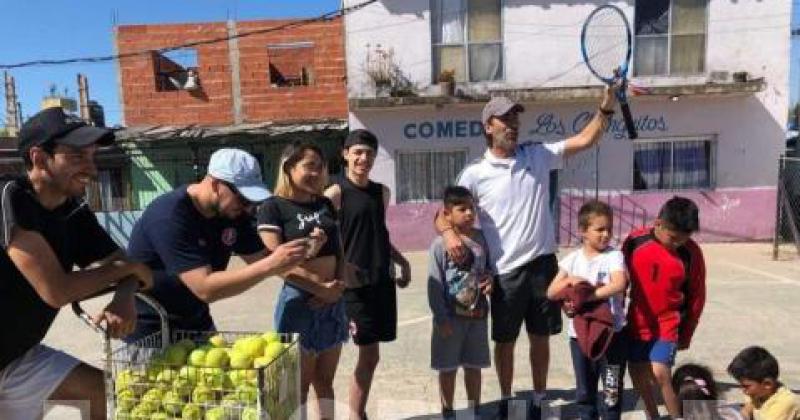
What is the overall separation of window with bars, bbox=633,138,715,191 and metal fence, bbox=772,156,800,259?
136 centimetres

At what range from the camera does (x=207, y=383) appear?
81.4 inches

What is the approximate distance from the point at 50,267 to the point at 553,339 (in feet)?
15.5

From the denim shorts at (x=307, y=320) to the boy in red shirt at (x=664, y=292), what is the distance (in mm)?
1657

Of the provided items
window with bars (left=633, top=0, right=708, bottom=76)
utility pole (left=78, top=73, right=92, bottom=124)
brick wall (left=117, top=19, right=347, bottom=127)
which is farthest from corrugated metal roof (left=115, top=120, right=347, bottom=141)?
utility pole (left=78, top=73, right=92, bottom=124)

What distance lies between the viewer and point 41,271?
2.16 m

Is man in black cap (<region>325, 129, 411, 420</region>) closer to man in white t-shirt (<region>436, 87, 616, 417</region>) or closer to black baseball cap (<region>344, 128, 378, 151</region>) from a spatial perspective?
black baseball cap (<region>344, 128, 378, 151</region>)

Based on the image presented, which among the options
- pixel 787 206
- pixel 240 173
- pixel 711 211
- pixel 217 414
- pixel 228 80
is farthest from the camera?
pixel 228 80

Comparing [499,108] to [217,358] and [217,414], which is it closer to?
[217,358]

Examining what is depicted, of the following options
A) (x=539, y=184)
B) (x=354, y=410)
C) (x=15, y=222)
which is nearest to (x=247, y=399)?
(x=15, y=222)

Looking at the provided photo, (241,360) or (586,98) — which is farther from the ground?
(586,98)

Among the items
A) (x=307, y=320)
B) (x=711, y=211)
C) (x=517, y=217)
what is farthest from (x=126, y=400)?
(x=711, y=211)

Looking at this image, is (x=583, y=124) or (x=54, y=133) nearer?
(x=54, y=133)

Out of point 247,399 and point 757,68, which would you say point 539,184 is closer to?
point 247,399

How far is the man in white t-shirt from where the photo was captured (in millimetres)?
3725
